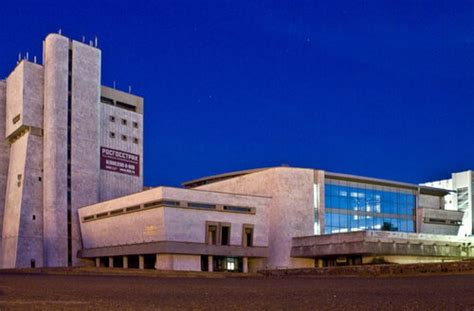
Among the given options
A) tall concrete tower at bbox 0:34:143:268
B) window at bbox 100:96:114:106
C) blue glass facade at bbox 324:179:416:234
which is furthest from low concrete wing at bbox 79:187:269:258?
A: window at bbox 100:96:114:106

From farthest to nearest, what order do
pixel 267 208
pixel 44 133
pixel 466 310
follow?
pixel 44 133 < pixel 267 208 < pixel 466 310

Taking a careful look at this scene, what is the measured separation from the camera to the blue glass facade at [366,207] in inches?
2719

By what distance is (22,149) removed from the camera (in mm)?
74438

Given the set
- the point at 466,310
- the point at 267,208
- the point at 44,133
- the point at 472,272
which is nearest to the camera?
the point at 466,310

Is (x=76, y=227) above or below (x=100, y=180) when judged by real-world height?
below

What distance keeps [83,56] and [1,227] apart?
23.1m

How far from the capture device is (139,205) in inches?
2522

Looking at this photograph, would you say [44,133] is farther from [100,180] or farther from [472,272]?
[472,272]

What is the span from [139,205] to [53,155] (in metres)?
15.0

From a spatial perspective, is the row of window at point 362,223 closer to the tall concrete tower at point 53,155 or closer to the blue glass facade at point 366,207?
the blue glass facade at point 366,207

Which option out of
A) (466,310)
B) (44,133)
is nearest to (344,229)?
(44,133)

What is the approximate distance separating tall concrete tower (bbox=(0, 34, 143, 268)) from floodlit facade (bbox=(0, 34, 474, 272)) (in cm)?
13

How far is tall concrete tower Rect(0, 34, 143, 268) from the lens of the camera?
72.2m

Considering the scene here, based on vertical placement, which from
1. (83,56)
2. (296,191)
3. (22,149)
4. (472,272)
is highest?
(83,56)
